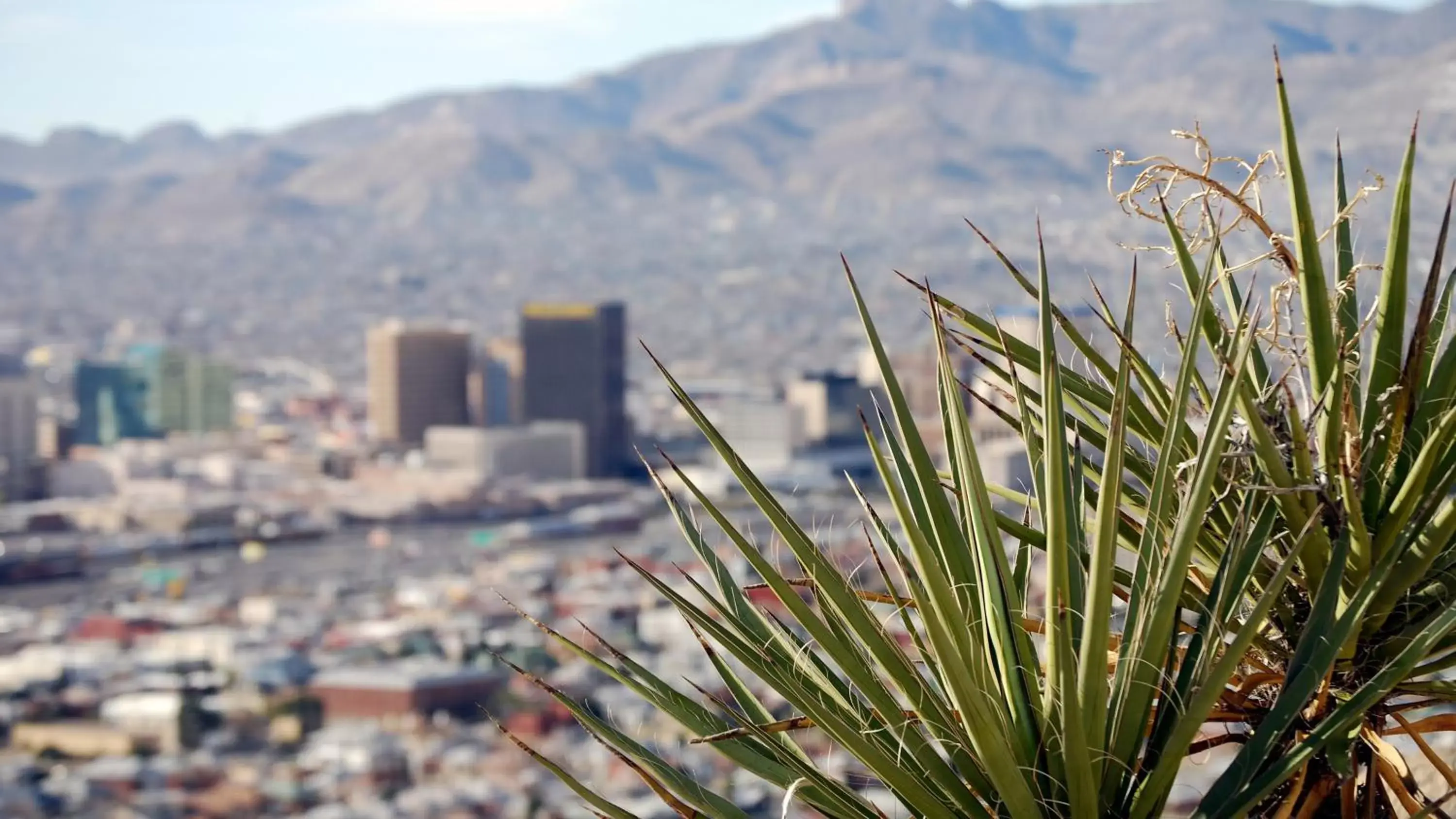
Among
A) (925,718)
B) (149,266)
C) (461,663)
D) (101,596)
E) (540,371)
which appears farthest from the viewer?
(149,266)

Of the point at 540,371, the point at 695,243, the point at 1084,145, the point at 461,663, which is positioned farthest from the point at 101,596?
the point at 1084,145

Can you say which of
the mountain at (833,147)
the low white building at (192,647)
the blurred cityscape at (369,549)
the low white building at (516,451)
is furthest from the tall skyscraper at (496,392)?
the mountain at (833,147)

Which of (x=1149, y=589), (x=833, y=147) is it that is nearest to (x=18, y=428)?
(x=1149, y=589)

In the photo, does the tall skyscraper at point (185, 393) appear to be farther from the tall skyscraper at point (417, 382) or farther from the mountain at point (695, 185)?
the mountain at point (695, 185)

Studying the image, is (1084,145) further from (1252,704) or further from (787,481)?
(1252,704)

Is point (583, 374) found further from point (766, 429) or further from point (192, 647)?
point (192, 647)

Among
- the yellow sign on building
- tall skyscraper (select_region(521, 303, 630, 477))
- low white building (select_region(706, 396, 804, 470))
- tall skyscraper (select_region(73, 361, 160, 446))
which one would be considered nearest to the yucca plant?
low white building (select_region(706, 396, 804, 470))
